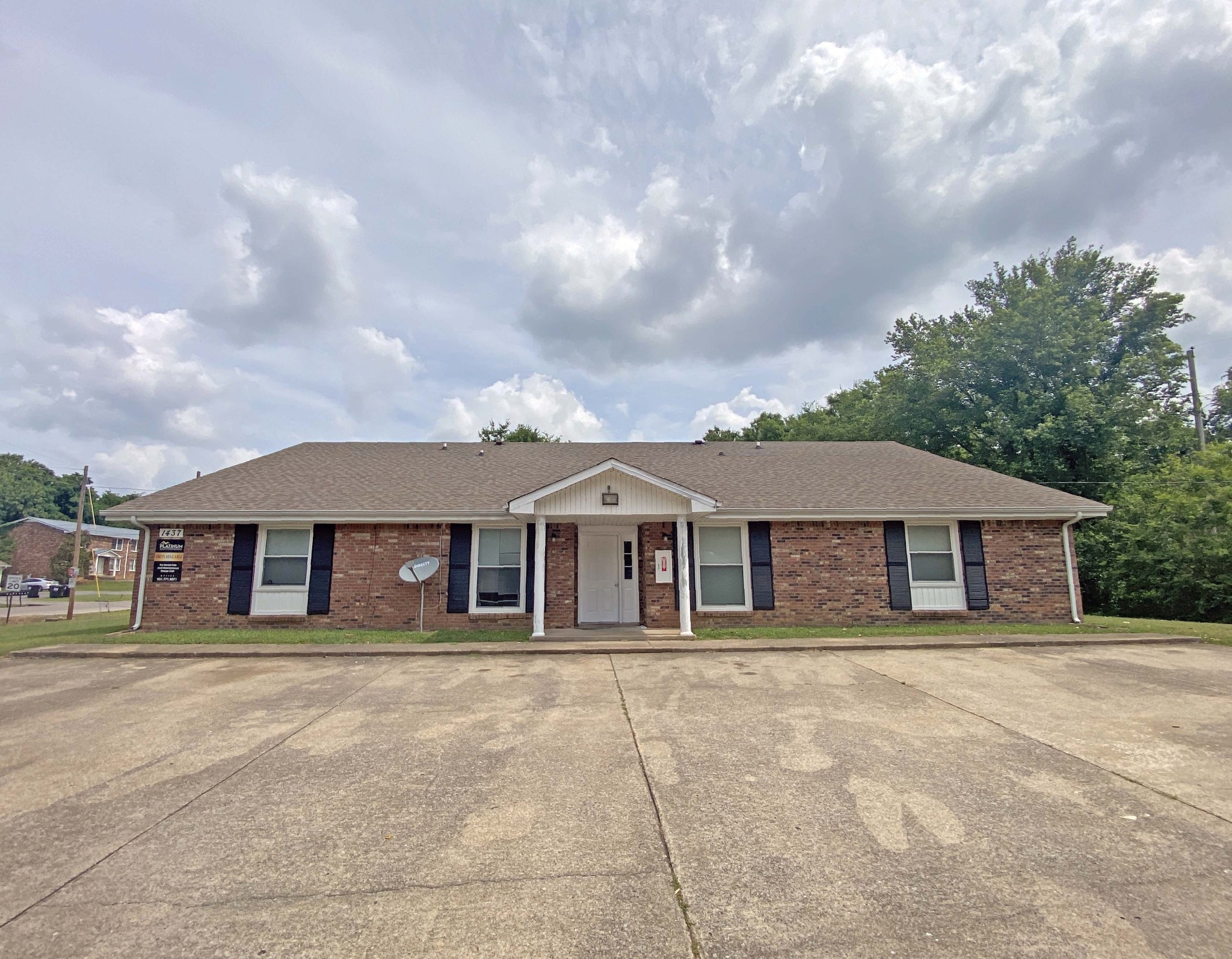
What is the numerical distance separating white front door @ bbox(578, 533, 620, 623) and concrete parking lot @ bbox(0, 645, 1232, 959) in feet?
20.5

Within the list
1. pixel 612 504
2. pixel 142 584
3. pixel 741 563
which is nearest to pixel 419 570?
pixel 612 504

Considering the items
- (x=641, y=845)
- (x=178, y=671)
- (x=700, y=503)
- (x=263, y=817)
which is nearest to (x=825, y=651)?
(x=700, y=503)

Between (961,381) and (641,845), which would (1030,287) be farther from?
(641,845)

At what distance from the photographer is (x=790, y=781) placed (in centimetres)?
440

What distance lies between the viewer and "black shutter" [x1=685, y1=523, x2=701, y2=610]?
13.0 metres

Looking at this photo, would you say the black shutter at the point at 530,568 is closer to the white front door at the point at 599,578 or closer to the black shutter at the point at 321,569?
the white front door at the point at 599,578

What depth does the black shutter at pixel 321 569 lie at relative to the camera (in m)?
12.7

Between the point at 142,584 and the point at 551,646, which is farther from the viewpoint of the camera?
the point at 142,584

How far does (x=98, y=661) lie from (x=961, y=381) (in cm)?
2938

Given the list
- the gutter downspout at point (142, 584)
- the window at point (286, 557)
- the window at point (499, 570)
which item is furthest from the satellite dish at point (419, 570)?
the gutter downspout at point (142, 584)

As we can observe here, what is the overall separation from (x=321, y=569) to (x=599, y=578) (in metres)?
6.09

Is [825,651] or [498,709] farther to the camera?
[825,651]

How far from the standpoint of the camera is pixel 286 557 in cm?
1286

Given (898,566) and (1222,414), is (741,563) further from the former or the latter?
(1222,414)
